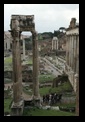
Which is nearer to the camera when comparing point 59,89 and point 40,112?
point 40,112

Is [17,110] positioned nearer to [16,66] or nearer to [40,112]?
[40,112]

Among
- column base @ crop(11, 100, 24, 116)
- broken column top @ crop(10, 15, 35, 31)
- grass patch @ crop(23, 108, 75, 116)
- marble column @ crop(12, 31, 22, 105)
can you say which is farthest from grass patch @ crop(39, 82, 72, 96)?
broken column top @ crop(10, 15, 35, 31)

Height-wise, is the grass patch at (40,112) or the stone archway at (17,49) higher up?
the stone archway at (17,49)

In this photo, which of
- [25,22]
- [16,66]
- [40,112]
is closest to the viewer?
[16,66]

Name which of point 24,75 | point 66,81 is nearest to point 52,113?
point 66,81

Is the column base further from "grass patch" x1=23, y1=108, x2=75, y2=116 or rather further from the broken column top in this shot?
the broken column top

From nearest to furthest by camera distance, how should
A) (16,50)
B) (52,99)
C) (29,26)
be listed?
(16,50) < (29,26) < (52,99)

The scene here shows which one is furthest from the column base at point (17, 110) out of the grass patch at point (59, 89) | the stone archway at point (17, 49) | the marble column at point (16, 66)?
the grass patch at point (59, 89)

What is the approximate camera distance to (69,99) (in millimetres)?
21438

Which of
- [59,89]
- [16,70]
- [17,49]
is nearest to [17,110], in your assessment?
[16,70]

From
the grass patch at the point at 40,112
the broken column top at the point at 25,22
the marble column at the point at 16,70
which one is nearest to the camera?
the marble column at the point at 16,70

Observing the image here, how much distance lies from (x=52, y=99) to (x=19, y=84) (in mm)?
5811

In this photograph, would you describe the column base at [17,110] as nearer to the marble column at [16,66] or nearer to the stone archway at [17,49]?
the stone archway at [17,49]
